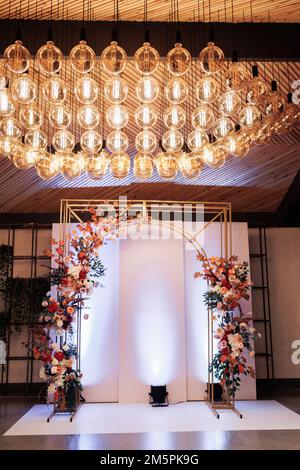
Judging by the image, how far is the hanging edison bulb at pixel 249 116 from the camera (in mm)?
4262

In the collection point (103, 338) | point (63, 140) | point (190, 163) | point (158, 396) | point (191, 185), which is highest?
point (191, 185)

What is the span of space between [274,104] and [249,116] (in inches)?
9.4

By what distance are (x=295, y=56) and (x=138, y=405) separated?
5.53m

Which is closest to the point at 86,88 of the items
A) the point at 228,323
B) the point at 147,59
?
the point at 147,59

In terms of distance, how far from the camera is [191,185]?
909 centimetres

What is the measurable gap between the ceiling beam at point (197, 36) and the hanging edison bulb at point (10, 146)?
1311mm

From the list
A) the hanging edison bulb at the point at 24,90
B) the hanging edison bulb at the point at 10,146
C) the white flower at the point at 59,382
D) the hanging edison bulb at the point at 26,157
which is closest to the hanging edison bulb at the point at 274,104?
the hanging edison bulb at the point at 24,90

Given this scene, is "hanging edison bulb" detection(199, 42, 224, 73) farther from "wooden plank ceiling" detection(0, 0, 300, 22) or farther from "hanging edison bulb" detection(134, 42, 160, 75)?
"wooden plank ceiling" detection(0, 0, 300, 22)

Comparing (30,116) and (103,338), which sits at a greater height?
(30,116)

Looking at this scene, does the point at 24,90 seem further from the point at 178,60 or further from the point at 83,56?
the point at 178,60

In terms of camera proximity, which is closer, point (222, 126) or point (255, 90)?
point (255, 90)

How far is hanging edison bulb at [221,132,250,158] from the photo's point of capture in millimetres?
4648

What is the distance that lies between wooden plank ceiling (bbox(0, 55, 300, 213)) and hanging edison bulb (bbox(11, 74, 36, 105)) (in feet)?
11.9

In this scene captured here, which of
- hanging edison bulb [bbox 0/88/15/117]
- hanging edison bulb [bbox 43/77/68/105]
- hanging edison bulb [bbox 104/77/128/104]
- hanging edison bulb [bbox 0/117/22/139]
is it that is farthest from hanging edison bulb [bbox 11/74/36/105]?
hanging edison bulb [bbox 104/77/128/104]
